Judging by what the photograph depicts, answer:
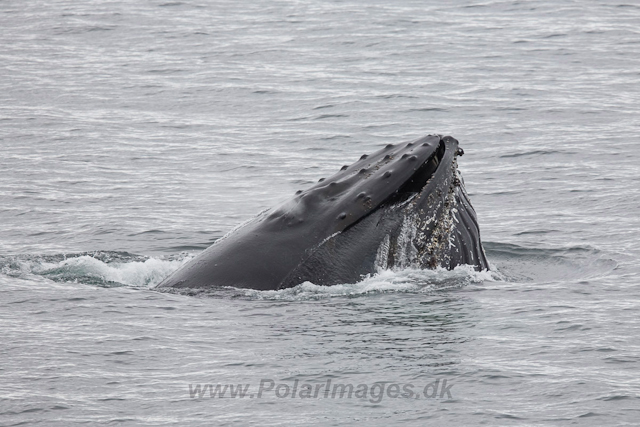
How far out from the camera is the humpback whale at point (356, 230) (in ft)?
36.7

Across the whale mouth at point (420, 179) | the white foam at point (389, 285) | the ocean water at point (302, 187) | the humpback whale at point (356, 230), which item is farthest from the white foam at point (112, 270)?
the whale mouth at point (420, 179)

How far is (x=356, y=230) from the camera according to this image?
11.3 m

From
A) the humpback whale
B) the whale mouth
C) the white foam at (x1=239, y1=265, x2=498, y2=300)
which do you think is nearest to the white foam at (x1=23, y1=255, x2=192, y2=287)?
the humpback whale

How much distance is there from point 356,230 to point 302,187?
9.14m

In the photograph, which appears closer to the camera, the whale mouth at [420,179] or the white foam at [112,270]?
the whale mouth at [420,179]

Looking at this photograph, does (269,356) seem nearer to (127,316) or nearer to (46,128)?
(127,316)

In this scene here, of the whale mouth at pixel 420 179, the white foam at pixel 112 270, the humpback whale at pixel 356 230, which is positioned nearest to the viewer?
the humpback whale at pixel 356 230

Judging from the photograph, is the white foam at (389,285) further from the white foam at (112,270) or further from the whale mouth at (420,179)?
the white foam at (112,270)

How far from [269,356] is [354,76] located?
73.4 ft

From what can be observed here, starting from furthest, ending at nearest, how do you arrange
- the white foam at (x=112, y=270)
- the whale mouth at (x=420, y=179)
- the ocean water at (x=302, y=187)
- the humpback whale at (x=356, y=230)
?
1. the white foam at (x=112, y=270)
2. the whale mouth at (x=420, y=179)
3. the humpback whale at (x=356, y=230)
4. the ocean water at (x=302, y=187)

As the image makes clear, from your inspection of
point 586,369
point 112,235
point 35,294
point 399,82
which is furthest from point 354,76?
point 586,369

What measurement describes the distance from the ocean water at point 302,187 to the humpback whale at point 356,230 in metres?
0.21

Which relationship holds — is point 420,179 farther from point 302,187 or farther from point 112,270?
point 302,187

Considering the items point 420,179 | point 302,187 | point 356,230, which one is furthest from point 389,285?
point 302,187
